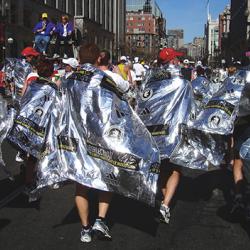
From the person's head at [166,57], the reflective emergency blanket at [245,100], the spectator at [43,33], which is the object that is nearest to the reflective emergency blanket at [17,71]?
the spectator at [43,33]

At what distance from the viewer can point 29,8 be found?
194ft

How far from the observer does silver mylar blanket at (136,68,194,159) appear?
5480 mm

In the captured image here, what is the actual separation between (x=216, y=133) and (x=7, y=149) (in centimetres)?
592

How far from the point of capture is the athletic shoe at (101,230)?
191 inches

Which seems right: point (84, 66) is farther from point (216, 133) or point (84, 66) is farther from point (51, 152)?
point (216, 133)

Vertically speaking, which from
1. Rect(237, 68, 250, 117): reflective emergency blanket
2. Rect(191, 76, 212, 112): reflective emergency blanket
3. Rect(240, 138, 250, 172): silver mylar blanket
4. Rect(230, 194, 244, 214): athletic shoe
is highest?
Rect(237, 68, 250, 117): reflective emergency blanket

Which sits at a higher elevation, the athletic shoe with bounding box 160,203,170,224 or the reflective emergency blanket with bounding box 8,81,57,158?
the reflective emergency blanket with bounding box 8,81,57,158

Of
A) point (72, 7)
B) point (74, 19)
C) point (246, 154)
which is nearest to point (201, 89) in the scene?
point (246, 154)

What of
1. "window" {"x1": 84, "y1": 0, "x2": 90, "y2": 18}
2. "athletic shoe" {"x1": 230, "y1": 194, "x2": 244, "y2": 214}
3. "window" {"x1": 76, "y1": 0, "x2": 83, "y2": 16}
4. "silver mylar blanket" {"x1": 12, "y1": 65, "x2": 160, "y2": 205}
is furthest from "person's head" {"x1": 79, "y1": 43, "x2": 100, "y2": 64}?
"window" {"x1": 84, "y1": 0, "x2": 90, "y2": 18}

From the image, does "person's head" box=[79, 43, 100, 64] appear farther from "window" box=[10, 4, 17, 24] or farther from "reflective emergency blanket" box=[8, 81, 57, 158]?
"window" box=[10, 4, 17, 24]

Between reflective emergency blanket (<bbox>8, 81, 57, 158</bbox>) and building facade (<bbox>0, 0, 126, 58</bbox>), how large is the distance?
40.6ft

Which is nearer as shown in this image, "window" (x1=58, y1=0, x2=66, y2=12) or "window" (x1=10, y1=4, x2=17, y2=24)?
"window" (x1=10, y1=4, x2=17, y2=24)

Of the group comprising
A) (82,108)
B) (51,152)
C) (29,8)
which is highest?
(29,8)

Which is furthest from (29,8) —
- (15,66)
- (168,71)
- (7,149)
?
(168,71)
